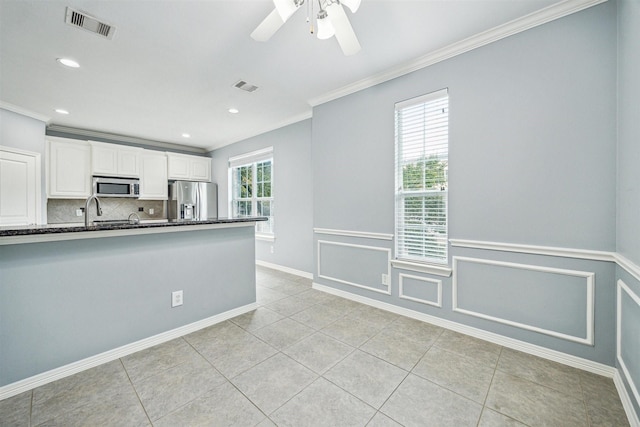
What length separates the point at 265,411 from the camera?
4.87 feet

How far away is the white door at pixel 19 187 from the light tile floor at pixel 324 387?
308 centimetres

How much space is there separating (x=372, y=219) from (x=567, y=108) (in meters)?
1.86

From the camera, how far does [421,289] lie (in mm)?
2645

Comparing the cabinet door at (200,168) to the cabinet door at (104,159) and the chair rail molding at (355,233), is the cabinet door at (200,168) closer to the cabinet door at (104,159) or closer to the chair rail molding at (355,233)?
the cabinet door at (104,159)

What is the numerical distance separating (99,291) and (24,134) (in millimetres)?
3470

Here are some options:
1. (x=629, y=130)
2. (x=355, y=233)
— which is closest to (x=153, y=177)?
(x=355, y=233)

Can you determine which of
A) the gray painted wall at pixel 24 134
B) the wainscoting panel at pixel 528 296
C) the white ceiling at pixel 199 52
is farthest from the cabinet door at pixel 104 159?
the wainscoting panel at pixel 528 296

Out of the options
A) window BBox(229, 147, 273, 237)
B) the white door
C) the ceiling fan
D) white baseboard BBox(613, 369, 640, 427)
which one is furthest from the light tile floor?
the white door

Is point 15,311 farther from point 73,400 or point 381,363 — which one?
point 381,363

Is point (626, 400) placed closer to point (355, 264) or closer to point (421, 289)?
point (421, 289)

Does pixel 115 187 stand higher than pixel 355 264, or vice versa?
pixel 115 187

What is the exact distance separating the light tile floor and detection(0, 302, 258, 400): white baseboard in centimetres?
6

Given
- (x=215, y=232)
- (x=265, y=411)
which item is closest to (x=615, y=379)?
(x=265, y=411)

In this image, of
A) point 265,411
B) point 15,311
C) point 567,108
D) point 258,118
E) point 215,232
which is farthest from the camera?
point 258,118
